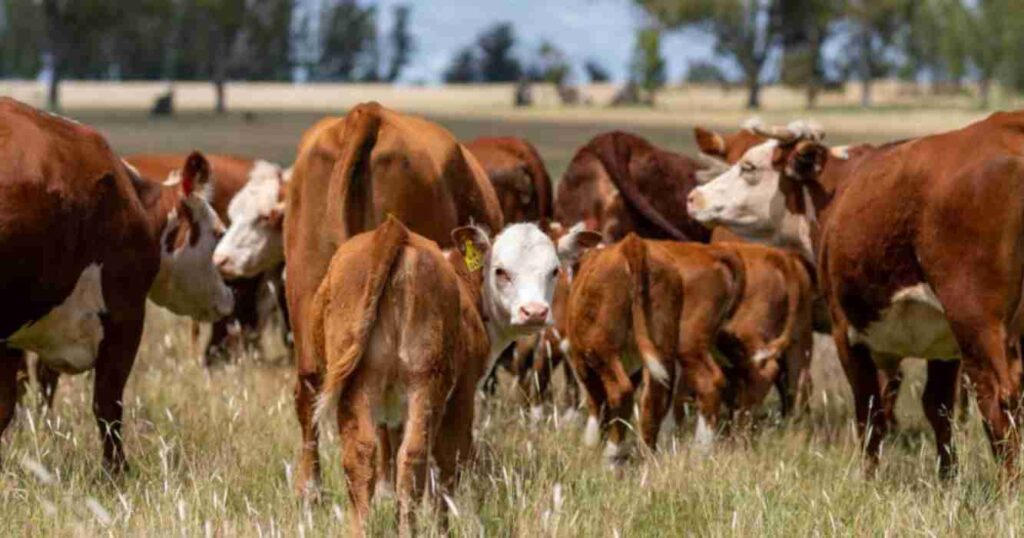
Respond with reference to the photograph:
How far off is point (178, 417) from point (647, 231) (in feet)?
15.3

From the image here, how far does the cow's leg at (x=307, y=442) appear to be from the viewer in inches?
321

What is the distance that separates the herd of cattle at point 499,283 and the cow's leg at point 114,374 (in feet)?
0.04

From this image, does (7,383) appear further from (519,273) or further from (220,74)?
(220,74)

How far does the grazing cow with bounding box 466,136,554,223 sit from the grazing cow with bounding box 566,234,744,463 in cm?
296

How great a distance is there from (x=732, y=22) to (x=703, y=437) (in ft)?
280

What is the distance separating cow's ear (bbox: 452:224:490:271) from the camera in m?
7.77

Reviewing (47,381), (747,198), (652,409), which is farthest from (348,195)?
(747,198)

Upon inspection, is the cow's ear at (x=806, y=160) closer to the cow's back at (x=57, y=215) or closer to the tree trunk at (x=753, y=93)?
the cow's back at (x=57, y=215)

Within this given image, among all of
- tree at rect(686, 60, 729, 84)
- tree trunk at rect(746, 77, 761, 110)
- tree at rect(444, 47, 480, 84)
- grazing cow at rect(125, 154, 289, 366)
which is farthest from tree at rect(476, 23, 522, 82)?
grazing cow at rect(125, 154, 289, 366)

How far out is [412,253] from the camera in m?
6.61

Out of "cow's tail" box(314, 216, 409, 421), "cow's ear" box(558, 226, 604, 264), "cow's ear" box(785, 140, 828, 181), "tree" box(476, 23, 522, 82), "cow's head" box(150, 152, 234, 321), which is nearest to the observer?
"cow's tail" box(314, 216, 409, 421)

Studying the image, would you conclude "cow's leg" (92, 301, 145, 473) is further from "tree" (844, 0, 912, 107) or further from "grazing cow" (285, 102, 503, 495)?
"tree" (844, 0, 912, 107)

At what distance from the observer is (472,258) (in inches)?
307

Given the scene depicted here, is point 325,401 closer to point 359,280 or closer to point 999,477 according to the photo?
point 359,280
